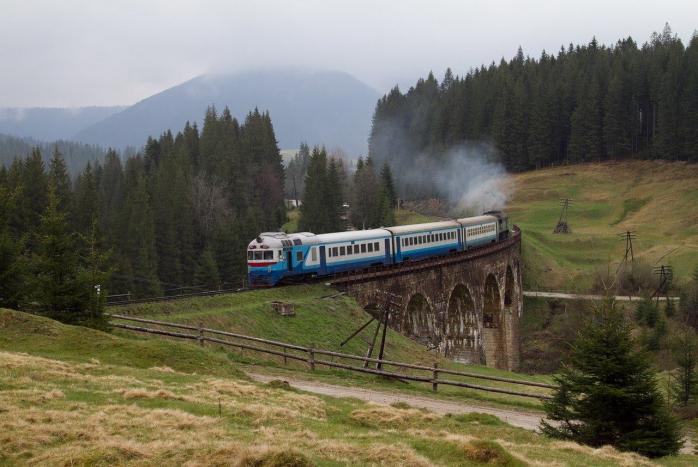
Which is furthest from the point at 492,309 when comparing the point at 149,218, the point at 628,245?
Result: the point at 149,218

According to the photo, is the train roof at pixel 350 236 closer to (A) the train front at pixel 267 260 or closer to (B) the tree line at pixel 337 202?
(A) the train front at pixel 267 260

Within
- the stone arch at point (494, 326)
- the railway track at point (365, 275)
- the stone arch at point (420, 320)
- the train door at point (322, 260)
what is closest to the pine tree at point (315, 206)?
the stone arch at point (494, 326)

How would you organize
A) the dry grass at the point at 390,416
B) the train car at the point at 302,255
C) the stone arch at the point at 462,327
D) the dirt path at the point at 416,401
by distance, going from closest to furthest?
the dry grass at the point at 390,416 < the dirt path at the point at 416,401 < the train car at the point at 302,255 < the stone arch at the point at 462,327

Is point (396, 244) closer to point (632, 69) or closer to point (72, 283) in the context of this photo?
point (72, 283)

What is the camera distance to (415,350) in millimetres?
37000

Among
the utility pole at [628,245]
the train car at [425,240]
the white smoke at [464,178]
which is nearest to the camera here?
the train car at [425,240]

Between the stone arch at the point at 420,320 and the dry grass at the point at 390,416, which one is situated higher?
the dry grass at the point at 390,416

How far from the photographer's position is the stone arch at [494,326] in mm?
66438

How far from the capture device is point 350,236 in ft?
141

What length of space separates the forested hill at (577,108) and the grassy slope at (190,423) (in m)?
101

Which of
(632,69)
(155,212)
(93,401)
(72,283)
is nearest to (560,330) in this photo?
(155,212)

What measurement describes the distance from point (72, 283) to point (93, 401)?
1154cm

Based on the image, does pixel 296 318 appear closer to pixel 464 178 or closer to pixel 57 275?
pixel 57 275

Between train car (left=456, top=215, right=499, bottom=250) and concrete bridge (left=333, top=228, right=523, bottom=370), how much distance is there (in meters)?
1.25
